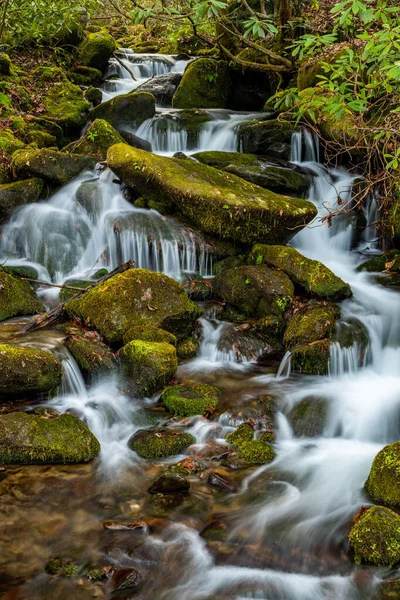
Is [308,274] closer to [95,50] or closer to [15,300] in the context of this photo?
[15,300]

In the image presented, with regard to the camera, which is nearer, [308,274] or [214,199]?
[308,274]

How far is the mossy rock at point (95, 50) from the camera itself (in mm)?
16625

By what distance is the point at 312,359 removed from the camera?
6941 mm

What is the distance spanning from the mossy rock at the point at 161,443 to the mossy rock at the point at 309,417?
4.03 feet

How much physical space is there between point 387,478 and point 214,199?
211 inches

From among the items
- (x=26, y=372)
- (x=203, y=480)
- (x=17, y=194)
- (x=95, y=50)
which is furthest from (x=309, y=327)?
(x=95, y=50)

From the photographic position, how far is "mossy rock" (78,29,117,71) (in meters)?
16.6

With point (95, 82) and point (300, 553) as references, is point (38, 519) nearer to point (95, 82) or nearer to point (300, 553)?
point (300, 553)

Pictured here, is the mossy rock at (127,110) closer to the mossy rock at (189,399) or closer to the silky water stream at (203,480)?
the silky water stream at (203,480)

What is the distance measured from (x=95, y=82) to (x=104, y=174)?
8057mm

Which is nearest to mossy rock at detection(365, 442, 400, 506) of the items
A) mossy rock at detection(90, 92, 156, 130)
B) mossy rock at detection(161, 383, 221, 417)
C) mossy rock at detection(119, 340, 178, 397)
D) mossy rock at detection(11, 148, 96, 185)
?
mossy rock at detection(161, 383, 221, 417)

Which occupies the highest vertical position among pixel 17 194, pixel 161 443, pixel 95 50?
pixel 95 50

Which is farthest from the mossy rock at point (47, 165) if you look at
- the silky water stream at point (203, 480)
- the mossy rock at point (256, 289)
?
the mossy rock at point (256, 289)

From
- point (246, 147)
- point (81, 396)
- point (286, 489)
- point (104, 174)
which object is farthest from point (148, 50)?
point (286, 489)
